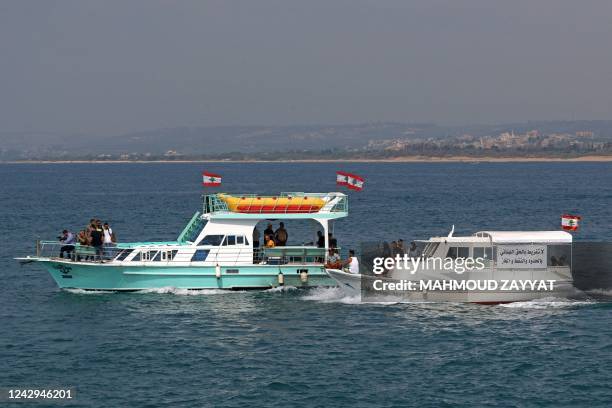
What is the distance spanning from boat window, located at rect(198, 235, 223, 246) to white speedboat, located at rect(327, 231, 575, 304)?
608 cm

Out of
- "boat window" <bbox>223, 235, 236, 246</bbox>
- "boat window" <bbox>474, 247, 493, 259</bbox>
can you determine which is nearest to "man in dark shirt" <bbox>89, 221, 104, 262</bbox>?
"boat window" <bbox>223, 235, 236, 246</bbox>

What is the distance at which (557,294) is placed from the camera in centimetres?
3475

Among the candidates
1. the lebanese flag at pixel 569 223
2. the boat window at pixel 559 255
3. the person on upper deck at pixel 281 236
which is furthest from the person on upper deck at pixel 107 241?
the lebanese flag at pixel 569 223

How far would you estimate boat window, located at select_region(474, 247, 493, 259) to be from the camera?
34.3 m

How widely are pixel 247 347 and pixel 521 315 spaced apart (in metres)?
10.0

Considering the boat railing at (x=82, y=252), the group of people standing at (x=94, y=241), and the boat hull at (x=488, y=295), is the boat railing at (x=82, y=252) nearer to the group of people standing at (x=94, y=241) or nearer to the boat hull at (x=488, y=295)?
the group of people standing at (x=94, y=241)

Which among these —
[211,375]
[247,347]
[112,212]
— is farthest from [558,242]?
[112,212]

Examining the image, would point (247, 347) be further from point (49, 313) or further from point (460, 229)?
point (460, 229)

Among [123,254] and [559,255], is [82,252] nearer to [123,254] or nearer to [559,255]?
[123,254]

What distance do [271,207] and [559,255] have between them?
11281mm

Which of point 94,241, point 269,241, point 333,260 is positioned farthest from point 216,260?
point 94,241

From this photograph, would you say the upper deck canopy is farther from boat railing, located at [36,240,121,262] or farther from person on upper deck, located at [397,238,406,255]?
boat railing, located at [36,240,121,262]

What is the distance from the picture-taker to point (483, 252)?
113 feet

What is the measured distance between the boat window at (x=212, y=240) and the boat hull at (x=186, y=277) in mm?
1030
